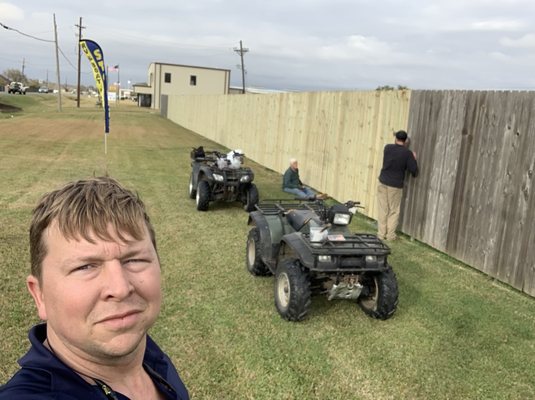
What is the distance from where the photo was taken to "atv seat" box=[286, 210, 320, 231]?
17.4ft

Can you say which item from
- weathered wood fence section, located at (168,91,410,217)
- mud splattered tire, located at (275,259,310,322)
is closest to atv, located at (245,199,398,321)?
mud splattered tire, located at (275,259,310,322)

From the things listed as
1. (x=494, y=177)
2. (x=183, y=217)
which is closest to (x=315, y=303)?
(x=494, y=177)

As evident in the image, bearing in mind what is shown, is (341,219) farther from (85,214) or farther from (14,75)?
(14,75)

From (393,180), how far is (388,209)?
21.3 inches

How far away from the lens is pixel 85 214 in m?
1.27

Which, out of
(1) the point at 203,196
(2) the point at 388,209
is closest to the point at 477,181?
(2) the point at 388,209

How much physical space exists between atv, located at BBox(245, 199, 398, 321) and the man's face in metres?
3.20

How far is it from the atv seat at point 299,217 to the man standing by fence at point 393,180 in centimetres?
Answer: 276

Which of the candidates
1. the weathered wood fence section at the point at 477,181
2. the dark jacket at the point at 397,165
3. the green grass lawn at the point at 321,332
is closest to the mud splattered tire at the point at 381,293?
the green grass lawn at the point at 321,332

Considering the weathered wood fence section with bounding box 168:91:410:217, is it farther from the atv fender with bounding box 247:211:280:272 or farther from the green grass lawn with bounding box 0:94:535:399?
the atv fender with bounding box 247:211:280:272

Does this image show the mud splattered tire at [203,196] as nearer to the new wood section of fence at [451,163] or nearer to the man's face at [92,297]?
the new wood section of fence at [451,163]

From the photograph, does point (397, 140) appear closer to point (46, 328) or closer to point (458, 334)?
point (458, 334)

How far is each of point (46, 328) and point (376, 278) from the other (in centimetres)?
384

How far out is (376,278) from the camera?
4746 mm
